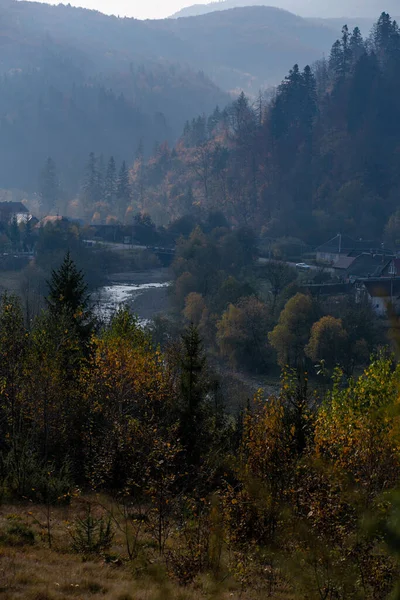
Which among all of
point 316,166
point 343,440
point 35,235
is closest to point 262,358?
point 343,440

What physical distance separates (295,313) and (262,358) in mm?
4227

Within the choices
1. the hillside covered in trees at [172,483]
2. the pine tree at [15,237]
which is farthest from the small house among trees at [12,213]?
the hillside covered in trees at [172,483]

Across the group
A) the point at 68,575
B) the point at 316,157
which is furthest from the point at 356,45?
the point at 68,575

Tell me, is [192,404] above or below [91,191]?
below

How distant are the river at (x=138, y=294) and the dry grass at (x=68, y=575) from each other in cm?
4144

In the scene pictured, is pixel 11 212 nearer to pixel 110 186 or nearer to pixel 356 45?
pixel 110 186

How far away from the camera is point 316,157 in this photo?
334ft

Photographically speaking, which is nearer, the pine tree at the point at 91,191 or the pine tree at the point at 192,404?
the pine tree at the point at 192,404

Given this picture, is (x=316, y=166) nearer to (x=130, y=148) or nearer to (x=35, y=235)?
(x=35, y=235)

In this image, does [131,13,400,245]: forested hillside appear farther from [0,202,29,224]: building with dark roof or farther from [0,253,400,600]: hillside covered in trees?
[0,253,400,600]: hillside covered in trees

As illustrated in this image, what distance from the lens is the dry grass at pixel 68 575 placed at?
7641mm

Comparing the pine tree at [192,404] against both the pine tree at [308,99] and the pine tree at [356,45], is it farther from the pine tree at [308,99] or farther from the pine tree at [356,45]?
the pine tree at [356,45]

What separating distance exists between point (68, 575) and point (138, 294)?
192 feet

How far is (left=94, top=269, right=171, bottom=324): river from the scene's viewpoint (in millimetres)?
58281
